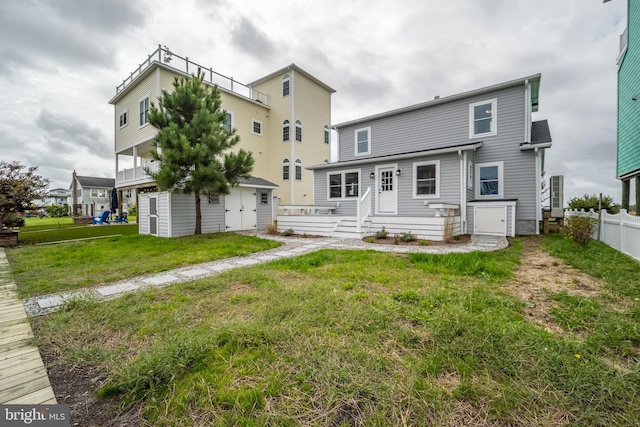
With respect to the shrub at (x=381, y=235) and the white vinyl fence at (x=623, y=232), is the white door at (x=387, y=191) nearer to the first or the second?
the shrub at (x=381, y=235)

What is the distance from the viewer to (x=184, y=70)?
44.9ft

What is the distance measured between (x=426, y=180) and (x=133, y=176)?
1535 centimetres

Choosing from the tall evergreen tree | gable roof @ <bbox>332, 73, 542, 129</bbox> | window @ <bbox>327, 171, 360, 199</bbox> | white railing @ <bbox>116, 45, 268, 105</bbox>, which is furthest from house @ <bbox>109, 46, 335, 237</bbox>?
gable roof @ <bbox>332, 73, 542, 129</bbox>

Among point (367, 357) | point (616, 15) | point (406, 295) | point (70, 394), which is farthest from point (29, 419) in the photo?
point (616, 15)

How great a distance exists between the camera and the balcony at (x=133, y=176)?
13.0 meters

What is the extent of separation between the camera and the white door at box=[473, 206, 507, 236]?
955 cm

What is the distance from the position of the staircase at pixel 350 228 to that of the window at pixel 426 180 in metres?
2.72

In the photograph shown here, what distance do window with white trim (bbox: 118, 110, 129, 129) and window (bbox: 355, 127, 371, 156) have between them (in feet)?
44.1

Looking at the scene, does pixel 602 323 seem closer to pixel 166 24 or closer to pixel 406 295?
pixel 406 295

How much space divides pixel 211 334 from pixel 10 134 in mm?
24705

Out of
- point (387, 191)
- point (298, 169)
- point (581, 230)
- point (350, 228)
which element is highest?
point (298, 169)

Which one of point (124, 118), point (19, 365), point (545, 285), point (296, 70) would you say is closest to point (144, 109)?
point (124, 118)

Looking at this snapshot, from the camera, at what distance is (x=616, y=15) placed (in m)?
10.4

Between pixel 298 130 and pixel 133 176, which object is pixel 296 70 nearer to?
pixel 298 130
